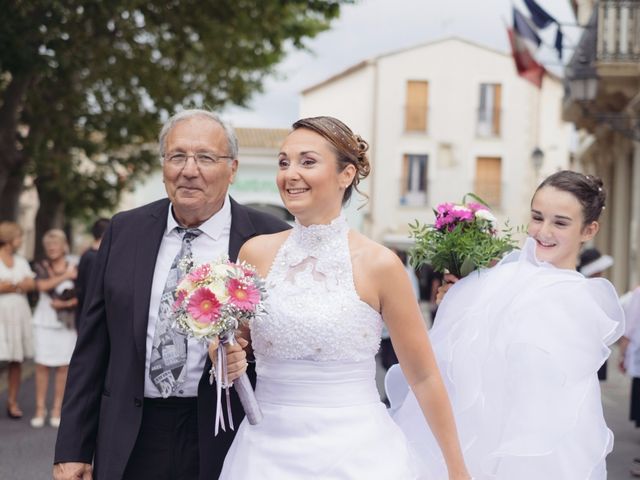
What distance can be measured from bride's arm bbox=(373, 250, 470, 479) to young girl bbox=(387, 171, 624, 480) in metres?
0.33

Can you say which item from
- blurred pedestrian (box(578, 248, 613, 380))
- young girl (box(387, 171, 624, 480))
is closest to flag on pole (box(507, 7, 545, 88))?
blurred pedestrian (box(578, 248, 613, 380))

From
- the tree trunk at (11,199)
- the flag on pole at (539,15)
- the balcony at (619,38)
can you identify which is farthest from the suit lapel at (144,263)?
the flag on pole at (539,15)

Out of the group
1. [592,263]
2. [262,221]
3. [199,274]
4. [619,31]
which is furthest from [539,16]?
[199,274]

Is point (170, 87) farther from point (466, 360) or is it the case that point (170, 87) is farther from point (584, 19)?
point (466, 360)

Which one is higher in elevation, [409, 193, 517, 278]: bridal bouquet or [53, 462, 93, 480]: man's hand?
[409, 193, 517, 278]: bridal bouquet

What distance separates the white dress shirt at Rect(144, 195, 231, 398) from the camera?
364 cm

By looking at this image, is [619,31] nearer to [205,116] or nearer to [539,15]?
[539,15]

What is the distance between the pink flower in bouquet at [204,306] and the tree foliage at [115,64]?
1083 centimetres

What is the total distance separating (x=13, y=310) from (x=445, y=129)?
3835 cm

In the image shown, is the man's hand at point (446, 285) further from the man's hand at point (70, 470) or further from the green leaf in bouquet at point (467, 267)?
the man's hand at point (70, 470)

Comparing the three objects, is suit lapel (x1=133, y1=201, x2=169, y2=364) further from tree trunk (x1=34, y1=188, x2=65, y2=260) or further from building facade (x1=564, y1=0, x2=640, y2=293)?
tree trunk (x1=34, y1=188, x2=65, y2=260)

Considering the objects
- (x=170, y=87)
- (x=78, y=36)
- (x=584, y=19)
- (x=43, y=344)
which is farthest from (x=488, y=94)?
Result: (x=43, y=344)

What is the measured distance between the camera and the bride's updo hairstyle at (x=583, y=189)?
4.29m

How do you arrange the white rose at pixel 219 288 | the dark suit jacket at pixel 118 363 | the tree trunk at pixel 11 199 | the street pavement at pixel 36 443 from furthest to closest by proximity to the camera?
the tree trunk at pixel 11 199
the street pavement at pixel 36 443
the dark suit jacket at pixel 118 363
the white rose at pixel 219 288
